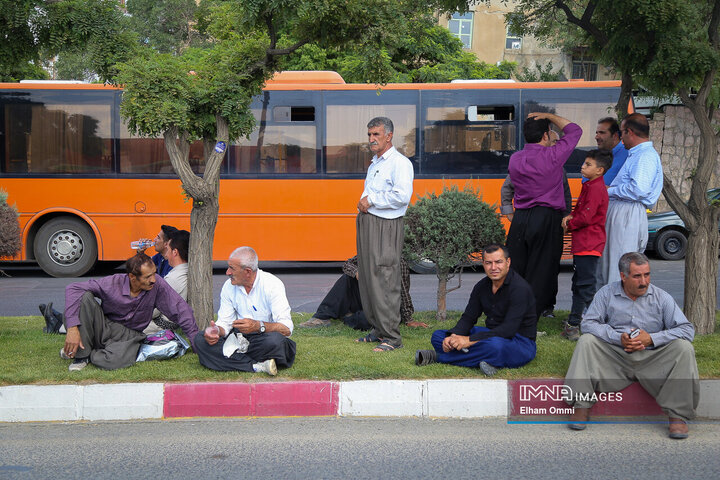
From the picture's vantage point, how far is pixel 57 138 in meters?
13.4

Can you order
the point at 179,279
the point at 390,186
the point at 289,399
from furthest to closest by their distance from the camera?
the point at 179,279, the point at 390,186, the point at 289,399

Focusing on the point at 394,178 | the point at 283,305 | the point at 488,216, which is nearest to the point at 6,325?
the point at 283,305

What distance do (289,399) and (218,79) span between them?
2.92 m

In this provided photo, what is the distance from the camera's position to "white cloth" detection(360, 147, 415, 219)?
20.8ft

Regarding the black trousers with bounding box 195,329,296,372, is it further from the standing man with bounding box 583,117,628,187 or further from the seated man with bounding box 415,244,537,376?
the standing man with bounding box 583,117,628,187

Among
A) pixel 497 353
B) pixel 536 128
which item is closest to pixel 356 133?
pixel 536 128

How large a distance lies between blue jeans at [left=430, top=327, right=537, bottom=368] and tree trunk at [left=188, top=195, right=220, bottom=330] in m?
2.30

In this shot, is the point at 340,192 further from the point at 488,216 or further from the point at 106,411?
the point at 106,411

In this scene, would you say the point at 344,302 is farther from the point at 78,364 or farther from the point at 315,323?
the point at 78,364

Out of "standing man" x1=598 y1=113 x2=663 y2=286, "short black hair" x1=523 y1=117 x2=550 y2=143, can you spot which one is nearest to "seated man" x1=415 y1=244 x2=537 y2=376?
"standing man" x1=598 y1=113 x2=663 y2=286

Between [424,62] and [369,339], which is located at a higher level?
[424,62]

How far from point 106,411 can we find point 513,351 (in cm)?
300

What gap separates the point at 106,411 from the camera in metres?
5.39

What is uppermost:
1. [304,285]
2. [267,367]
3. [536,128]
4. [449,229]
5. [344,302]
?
[536,128]
